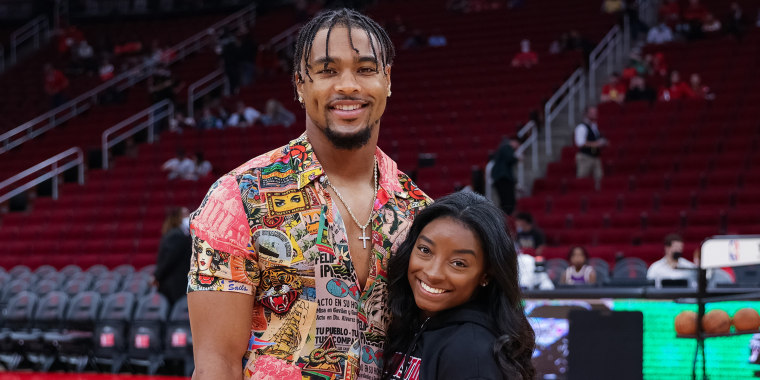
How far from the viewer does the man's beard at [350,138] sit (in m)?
2.02

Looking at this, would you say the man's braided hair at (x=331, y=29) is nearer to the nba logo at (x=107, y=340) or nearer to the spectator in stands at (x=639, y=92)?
the nba logo at (x=107, y=340)

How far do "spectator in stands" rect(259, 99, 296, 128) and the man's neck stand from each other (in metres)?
13.9

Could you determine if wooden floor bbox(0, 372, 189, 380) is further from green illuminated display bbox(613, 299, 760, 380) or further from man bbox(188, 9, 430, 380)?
man bbox(188, 9, 430, 380)

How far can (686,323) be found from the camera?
4270mm

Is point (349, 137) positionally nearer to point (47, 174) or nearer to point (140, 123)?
point (47, 174)

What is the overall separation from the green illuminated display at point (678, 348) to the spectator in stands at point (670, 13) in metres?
12.1

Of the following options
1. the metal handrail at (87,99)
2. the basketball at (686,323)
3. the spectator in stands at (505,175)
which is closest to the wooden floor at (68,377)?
the spectator in stands at (505,175)

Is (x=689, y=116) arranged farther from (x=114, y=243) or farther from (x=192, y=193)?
(x=114, y=243)

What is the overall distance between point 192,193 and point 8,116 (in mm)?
7597

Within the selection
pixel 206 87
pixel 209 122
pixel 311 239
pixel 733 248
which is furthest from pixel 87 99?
pixel 311 239

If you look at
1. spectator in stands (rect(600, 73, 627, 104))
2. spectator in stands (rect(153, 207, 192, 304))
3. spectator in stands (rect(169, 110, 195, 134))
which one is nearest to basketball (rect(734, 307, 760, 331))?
spectator in stands (rect(153, 207, 192, 304))

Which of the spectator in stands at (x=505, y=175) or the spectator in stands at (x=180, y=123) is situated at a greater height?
the spectator in stands at (x=180, y=123)

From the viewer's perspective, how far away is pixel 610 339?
4.11m

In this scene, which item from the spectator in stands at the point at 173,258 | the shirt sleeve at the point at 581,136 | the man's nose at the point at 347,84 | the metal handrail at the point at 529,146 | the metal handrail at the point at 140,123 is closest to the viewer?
the man's nose at the point at 347,84
